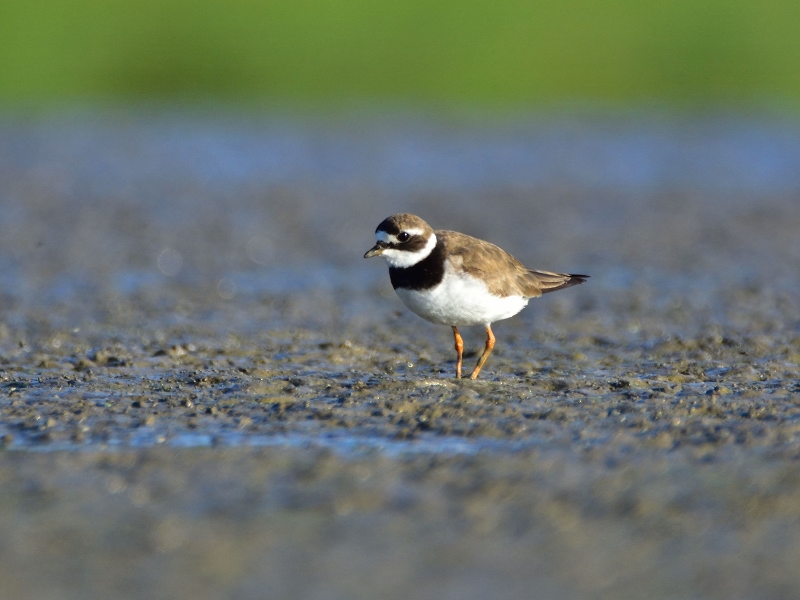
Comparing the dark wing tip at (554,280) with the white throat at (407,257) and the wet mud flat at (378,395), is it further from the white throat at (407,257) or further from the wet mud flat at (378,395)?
the white throat at (407,257)

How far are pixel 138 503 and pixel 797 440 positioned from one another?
2.92 m

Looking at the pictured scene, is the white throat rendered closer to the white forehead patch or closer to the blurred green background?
the white forehead patch

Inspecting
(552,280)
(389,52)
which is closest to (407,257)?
(552,280)

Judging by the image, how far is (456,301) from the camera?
6.72 metres

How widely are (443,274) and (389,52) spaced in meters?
15.4

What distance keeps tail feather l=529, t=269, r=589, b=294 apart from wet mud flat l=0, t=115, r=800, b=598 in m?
0.44

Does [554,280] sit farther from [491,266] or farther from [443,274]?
[443,274]

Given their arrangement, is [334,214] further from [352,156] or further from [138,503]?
[138,503]

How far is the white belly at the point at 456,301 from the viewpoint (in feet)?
21.9

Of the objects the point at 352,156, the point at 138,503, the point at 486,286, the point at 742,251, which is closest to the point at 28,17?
the point at 352,156

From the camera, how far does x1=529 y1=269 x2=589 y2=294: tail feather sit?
7.62m

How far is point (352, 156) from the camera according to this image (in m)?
16.5

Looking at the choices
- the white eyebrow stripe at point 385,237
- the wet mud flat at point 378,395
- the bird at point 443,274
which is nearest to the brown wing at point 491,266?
the bird at point 443,274

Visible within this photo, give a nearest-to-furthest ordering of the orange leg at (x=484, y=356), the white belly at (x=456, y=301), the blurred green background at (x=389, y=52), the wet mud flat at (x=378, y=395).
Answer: the wet mud flat at (x=378, y=395) → the white belly at (x=456, y=301) → the orange leg at (x=484, y=356) → the blurred green background at (x=389, y=52)
